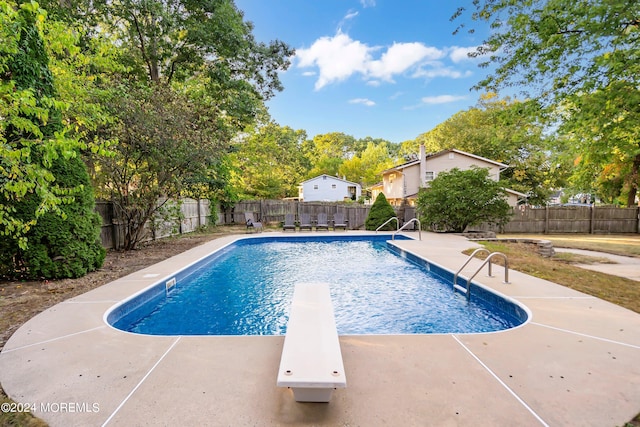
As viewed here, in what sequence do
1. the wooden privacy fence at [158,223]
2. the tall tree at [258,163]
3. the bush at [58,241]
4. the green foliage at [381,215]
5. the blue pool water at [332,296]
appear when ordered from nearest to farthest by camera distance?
the blue pool water at [332,296], the bush at [58,241], the wooden privacy fence at [158,223], the green foliage at [381,215], the tall tree at [258,163]

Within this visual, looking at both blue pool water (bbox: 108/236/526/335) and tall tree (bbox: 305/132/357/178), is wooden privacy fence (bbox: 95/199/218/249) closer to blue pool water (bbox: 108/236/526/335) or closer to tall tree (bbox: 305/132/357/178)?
blue pool water (bbox: 108/236/526/335)

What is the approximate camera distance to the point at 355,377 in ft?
8.23

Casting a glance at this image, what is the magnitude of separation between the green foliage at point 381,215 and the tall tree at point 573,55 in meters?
8.16

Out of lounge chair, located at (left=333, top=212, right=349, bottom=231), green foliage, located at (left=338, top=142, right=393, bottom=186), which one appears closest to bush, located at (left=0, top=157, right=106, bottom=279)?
lounge chair, located at (left=333, top=212, right=349, bottom=231)

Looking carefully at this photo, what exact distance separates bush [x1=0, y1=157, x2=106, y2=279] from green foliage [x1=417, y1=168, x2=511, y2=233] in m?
12.0

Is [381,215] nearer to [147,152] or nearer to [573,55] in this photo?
[573,55]

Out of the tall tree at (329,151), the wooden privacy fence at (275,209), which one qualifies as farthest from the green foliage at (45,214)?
the tall tree at (329,151)

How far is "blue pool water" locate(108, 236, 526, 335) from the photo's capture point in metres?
4.41

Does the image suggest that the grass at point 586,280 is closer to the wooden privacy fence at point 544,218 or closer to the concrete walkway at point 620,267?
the concrete walkway at point 620,267

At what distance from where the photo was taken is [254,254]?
10.2 meters

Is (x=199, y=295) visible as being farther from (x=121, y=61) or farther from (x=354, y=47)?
(x=354, y=47)

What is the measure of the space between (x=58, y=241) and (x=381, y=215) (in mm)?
12202

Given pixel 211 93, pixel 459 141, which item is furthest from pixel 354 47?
pixel 459 141

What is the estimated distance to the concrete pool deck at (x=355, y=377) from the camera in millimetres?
2051
